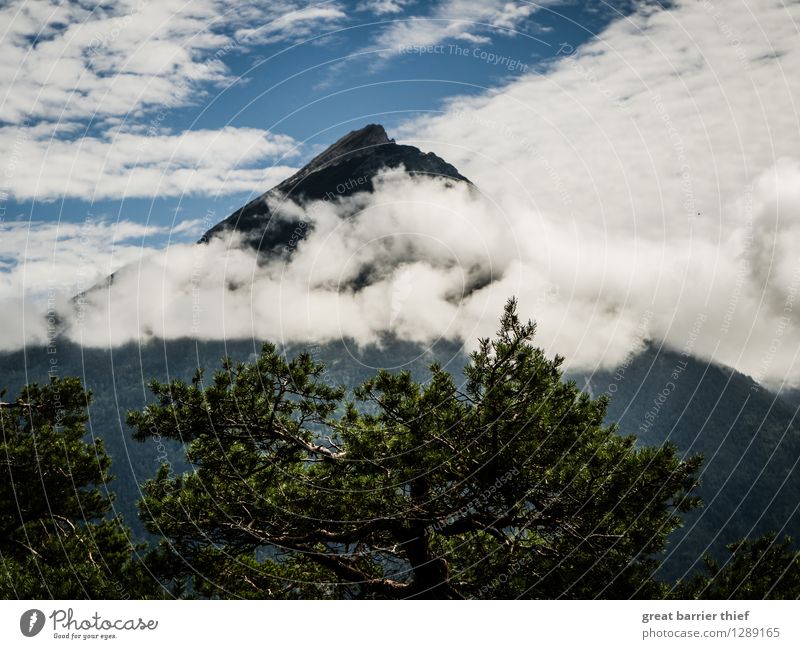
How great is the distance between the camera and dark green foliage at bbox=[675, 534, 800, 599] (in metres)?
10.3

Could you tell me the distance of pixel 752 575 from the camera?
10.9 m

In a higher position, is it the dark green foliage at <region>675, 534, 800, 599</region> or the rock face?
the rock face

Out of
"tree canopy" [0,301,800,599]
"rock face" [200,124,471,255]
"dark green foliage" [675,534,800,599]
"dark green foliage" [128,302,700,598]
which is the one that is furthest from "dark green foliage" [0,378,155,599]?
"rock face" [200,124,471,255]

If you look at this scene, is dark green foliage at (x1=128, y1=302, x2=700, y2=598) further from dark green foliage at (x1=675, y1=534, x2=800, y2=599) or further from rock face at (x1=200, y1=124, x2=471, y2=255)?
rock face at (x1=200, y1=124, x2=471, y2=255)

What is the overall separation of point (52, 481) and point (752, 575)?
15.2m

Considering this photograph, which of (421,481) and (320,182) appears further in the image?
(320,182)

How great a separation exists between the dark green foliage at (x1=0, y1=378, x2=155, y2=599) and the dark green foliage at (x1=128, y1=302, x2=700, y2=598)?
216 cm

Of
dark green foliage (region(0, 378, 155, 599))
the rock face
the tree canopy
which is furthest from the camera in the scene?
the rock face

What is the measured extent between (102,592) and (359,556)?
453 centimetres

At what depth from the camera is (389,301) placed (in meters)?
119

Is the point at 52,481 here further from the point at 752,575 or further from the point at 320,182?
the point at 320,182

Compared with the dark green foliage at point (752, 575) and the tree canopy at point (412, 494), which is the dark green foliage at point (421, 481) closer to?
the tree canopy at point (412, 494)

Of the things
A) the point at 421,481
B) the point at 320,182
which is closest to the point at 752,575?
the point at 421,481
